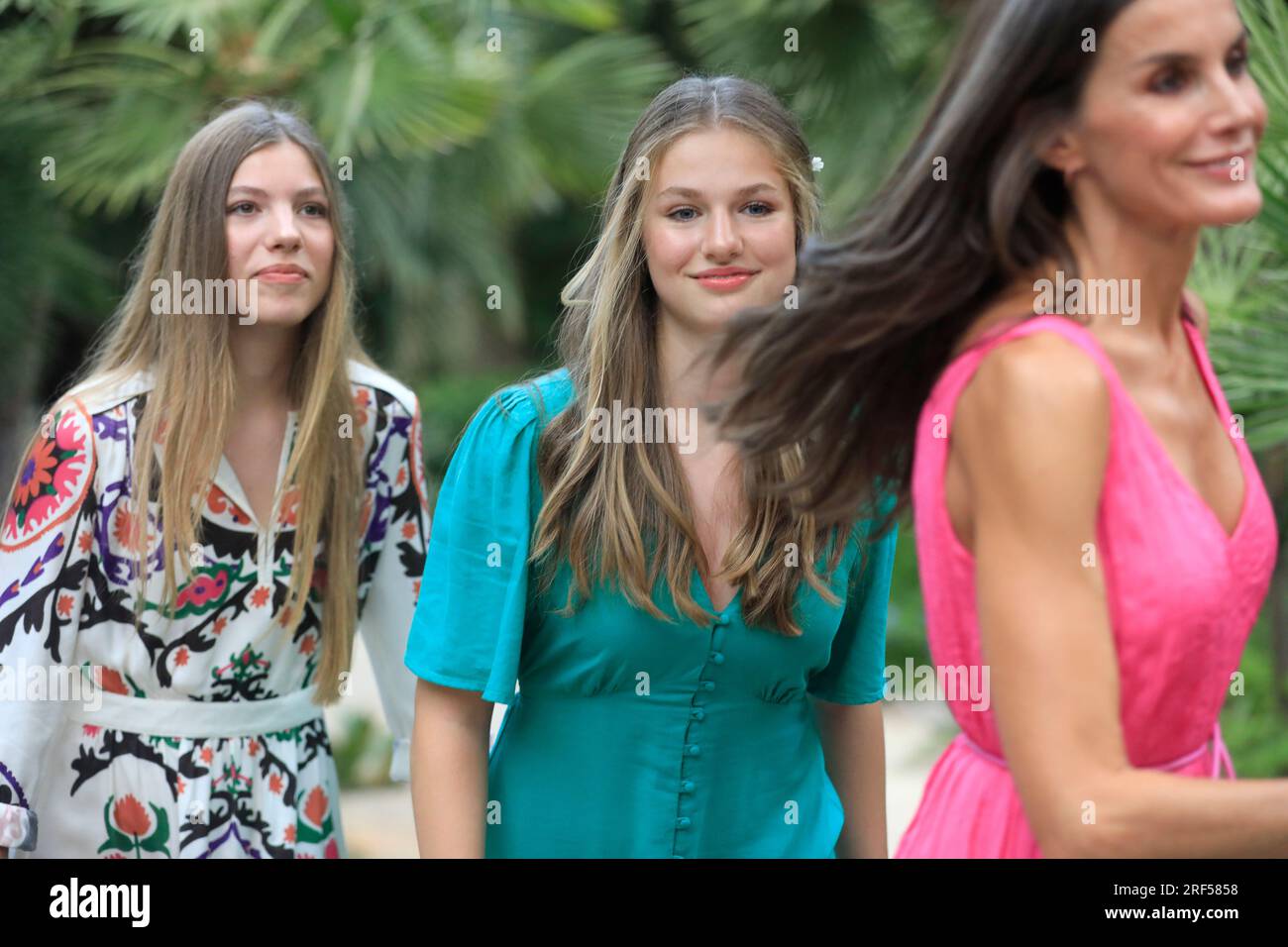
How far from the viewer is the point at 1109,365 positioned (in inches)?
49.9

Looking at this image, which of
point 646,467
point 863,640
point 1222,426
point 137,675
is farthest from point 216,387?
point 1222,426

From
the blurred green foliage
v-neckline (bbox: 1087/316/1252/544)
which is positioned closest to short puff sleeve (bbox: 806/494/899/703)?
v-neckline (bbox: 1087/316/1252/544)

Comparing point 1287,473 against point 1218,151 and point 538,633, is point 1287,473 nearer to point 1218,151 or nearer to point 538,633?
point 538,633

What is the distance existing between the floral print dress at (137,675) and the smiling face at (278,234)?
24cm

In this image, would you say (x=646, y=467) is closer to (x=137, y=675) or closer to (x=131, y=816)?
(x=137, y=675)

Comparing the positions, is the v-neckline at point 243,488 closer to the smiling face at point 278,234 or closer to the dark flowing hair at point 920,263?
the smiling face at point 278,234

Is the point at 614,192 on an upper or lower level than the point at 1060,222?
upper

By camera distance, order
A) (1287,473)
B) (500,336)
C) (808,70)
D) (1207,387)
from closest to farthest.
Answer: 1. (1207,387)
2. (1287,473)
3. (808,70)
4. (500,336)

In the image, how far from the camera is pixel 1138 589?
4.08ft

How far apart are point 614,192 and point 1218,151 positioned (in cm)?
99

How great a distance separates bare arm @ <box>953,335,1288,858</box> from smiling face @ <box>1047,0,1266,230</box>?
6.6 inches

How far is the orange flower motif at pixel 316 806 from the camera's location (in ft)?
8.52

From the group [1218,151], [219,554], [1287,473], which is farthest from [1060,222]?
[1287,473]

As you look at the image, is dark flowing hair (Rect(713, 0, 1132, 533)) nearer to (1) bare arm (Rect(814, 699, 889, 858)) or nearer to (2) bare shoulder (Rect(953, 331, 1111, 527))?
(2) bare shoulder (Rect(953, 331, 1111, 527))
